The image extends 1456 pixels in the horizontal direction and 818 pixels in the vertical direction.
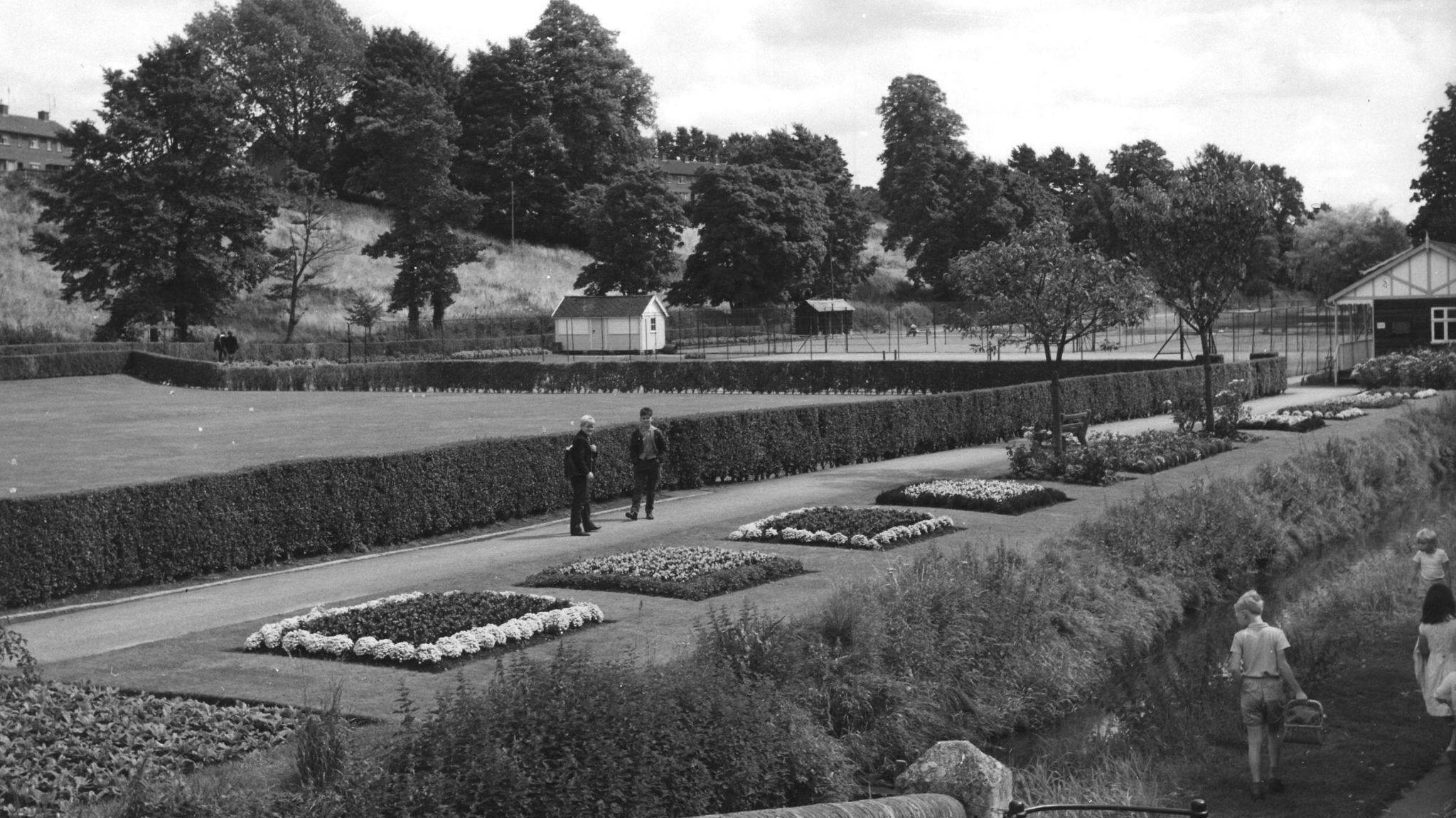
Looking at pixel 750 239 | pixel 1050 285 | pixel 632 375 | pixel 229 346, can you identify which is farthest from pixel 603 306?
pixel 1050 285

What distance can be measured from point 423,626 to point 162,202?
65.8 m

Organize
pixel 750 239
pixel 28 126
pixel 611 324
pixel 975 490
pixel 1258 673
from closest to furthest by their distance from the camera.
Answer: pixel 1258 673, pixel 975 490, pixel 611 324, pixel 750 239, pixel 28 126

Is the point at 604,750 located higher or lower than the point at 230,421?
lower

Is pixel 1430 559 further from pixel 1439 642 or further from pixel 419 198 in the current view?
pixel 419 198

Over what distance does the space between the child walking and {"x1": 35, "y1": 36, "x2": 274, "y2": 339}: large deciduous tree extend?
225 ft

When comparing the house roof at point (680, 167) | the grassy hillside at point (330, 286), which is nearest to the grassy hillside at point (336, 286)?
the grassy hillside at point (330, 286)

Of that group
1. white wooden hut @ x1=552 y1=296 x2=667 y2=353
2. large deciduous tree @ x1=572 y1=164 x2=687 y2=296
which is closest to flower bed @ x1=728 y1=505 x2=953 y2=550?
white wooden hut @ x1=552 y1=296 x2=667 y2=353

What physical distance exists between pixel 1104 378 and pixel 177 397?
119 ft

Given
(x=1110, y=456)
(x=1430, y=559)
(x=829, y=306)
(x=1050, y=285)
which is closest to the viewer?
(x=1430, y=559)

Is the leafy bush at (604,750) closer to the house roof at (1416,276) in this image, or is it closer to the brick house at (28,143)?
the house roof at (1416,276)

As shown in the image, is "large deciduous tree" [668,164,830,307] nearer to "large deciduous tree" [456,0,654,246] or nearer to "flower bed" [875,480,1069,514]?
"large deciduous tree" [456,0,654,246]

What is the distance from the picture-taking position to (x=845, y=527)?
67.7ft

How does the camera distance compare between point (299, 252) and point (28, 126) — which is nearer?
point (299, 252)

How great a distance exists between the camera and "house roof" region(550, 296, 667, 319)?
8450cm
